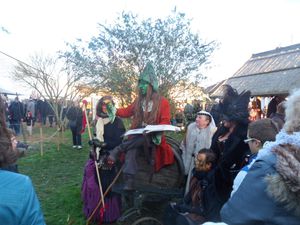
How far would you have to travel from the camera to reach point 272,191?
59.6 inches

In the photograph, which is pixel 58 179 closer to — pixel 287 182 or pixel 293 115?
pixel 293 115

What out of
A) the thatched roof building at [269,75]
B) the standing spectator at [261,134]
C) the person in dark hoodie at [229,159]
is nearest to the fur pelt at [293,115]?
the standing spectator at [261,134]

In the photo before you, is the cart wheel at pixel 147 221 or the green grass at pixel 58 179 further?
the green grass at pixel 58 179

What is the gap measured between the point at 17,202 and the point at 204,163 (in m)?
2.74

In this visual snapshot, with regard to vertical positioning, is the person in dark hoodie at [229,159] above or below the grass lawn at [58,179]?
above

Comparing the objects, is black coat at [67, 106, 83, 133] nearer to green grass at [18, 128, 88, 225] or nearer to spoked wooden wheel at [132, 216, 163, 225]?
green grass at [18, 128, 88, 225]

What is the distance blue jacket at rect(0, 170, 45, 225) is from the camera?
125cm

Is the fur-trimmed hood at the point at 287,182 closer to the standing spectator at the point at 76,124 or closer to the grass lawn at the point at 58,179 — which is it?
the grass lawn at the point at 58,179

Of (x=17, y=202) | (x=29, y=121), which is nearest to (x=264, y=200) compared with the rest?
(x=17, y=202)

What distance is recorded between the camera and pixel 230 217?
5.45 ft

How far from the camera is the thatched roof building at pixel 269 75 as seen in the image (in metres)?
9.58

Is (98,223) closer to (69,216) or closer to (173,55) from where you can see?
(69,216)

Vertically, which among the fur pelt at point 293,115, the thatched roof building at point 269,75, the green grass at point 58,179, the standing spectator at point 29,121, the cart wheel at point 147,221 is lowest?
the green grass at point 58,179

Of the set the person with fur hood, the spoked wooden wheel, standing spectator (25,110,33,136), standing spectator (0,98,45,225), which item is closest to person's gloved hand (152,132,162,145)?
the spoked wooden wheel
